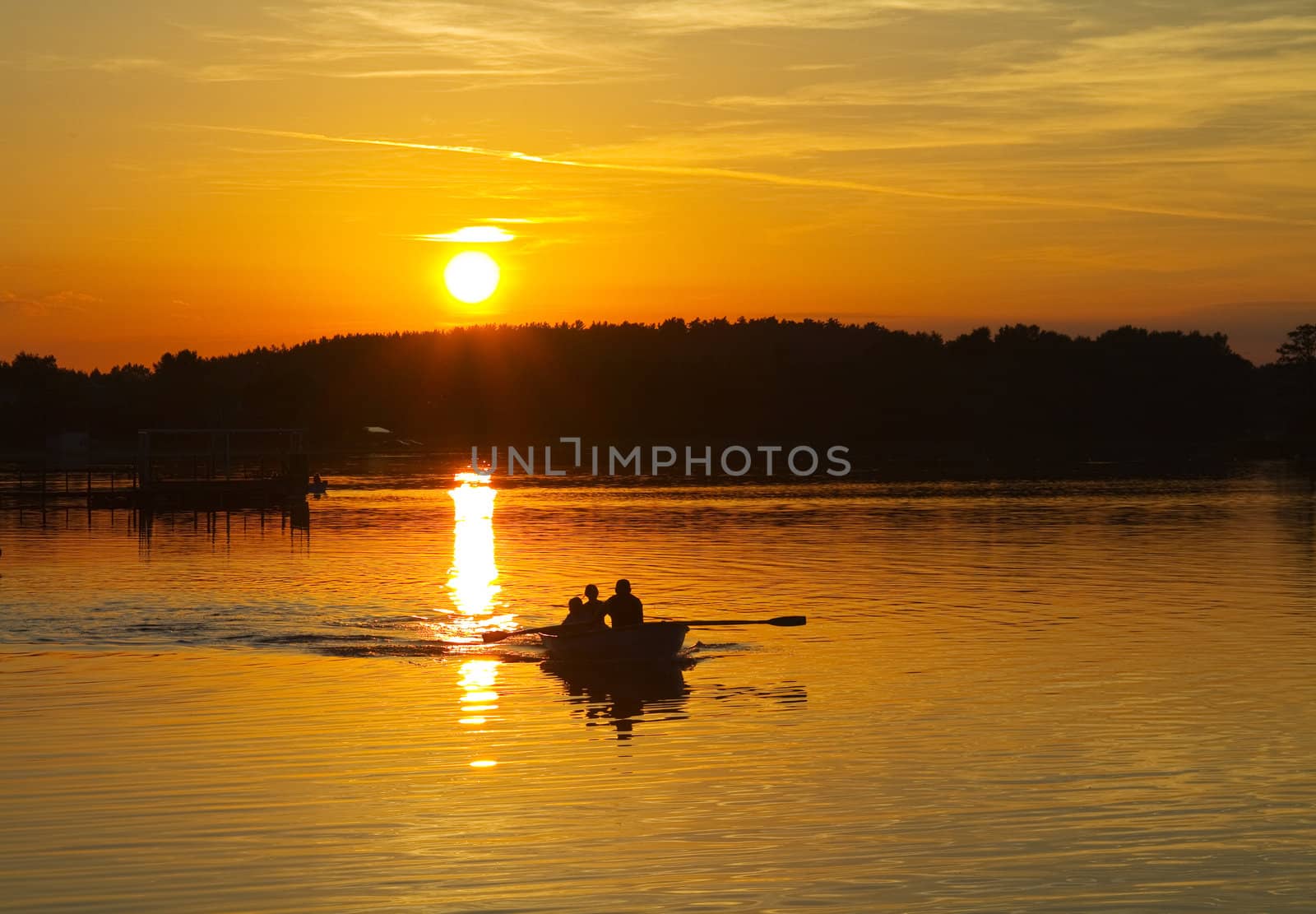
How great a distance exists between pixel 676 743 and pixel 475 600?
23.9m

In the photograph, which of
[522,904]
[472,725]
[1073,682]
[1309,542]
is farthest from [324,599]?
[1309,542]

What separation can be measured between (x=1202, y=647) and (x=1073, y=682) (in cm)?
655

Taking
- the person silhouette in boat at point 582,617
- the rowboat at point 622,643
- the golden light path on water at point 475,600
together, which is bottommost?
the golden light path on water at point 475,600

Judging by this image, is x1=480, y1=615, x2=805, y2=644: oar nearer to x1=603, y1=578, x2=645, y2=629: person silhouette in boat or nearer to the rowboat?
the rowboat

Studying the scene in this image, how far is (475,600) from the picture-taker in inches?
1855

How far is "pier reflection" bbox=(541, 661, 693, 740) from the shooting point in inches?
1043

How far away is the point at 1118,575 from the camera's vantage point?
52906mm

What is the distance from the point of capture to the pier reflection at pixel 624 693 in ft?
86.9

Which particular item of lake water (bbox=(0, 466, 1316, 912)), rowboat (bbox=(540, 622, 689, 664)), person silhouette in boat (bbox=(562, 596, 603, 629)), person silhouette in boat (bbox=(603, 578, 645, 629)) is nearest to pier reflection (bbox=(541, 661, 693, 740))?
lake water (bbox=(0, 466, 1316, 912))

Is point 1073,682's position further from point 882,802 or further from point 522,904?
point 522,904

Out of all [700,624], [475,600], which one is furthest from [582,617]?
[475,600]

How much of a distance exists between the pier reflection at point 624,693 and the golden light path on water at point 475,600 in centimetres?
163

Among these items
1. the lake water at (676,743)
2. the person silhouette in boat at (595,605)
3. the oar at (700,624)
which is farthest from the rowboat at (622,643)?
the lake water at (676,743)

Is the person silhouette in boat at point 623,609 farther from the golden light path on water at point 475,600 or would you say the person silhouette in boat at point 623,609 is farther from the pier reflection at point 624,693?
Result: the golden light path on water at point 475,600
